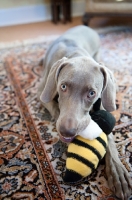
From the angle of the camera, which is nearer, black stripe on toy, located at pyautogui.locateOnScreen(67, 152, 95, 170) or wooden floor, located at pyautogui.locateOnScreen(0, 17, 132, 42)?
black stripe on toy, located at pyautogui.locateOnScreen(67, 152, 95, 170)

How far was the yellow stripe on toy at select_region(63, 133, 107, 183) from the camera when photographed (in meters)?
1.13

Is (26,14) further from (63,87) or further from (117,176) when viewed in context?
(117,176)

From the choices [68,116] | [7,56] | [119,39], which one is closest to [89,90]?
[68,116]

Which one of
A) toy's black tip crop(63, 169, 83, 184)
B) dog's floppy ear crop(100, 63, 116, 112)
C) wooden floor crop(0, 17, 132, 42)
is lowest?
wooden floor crop(0, 17, 132, 42)

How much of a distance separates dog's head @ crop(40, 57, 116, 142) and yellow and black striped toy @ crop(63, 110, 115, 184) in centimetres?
6

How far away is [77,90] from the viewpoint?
1181 mm

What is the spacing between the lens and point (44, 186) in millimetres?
1195

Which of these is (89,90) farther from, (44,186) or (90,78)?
(44,186)

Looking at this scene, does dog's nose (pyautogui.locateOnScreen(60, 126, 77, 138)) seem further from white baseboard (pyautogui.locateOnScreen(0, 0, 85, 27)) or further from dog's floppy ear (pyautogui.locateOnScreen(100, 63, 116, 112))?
white baseboard (pyautogui.locateOnScreen(0, 0, 85, 27))

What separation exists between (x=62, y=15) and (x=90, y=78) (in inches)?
110

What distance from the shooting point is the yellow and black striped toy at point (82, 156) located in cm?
113

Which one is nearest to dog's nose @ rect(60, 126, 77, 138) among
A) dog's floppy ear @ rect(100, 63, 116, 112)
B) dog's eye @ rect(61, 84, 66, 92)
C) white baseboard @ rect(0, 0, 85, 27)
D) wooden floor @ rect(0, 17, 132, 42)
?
dog's eye @ rect(61, 84, 66, 92)

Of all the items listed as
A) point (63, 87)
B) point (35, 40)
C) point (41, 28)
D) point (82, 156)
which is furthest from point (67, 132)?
point (41, 28)

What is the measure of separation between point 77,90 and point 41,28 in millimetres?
2506
